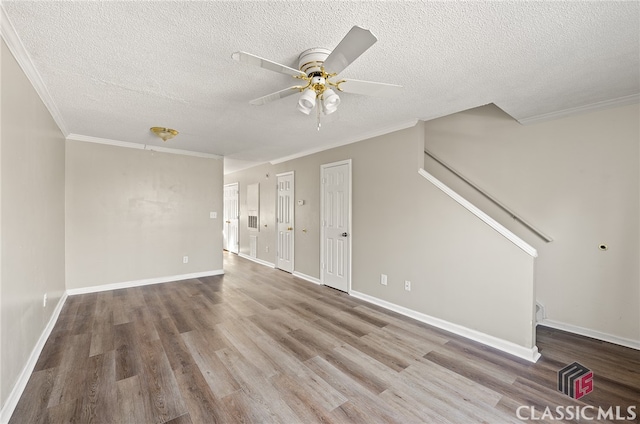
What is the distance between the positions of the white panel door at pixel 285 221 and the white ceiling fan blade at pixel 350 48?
3780 mm

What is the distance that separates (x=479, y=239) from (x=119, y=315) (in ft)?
14.0

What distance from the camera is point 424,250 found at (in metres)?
3.23

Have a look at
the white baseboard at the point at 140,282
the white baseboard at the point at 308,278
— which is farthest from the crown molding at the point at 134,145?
the white baseboard at the point at 308,278

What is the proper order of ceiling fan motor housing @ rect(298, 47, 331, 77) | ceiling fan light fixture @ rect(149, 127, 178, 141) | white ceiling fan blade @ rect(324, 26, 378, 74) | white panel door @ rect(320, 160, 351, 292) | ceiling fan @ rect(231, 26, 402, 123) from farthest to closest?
white panel door @ rect(320, 160, 351, 292)
ceiling fan light fixture @ rect(149, 127, 178, 141)
ceiling fan motor housing @ rect(298, 47, 331, 77)
ceiling fan @ rect(231, 26, 402, 123)
white ceiling fan blade @ rect(324, 26, 378, 74)

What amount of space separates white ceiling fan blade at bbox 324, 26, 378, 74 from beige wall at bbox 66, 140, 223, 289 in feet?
13.9

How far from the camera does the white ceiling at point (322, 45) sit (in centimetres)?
147

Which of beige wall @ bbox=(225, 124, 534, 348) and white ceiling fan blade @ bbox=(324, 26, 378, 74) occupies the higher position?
white ceiling fan blade @ bbox=(324, 26, 378, 74)

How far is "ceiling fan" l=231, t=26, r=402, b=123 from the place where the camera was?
1.44 metres

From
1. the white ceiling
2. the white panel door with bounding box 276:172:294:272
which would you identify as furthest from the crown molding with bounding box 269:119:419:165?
the white panel door with bounding box 276:172:294:272

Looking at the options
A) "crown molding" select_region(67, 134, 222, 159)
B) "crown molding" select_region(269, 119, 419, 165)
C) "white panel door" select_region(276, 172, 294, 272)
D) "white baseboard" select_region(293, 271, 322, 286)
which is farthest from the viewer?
"white panel door" select_region(276, 172, 294, 272)

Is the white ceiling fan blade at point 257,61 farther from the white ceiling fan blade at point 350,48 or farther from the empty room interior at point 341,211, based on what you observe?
the white ceiling fan blade at point 350,48

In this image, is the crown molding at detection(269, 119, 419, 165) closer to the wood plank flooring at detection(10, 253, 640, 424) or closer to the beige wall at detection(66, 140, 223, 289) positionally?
the beige wall at detection(66, 140, 223, 289)

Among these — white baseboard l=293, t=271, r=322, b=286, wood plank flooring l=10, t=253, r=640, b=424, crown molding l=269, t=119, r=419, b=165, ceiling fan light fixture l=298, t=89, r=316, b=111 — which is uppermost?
crown molding l=269, t=119, r=419, b=165

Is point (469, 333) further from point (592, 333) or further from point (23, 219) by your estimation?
point (23, 219)
